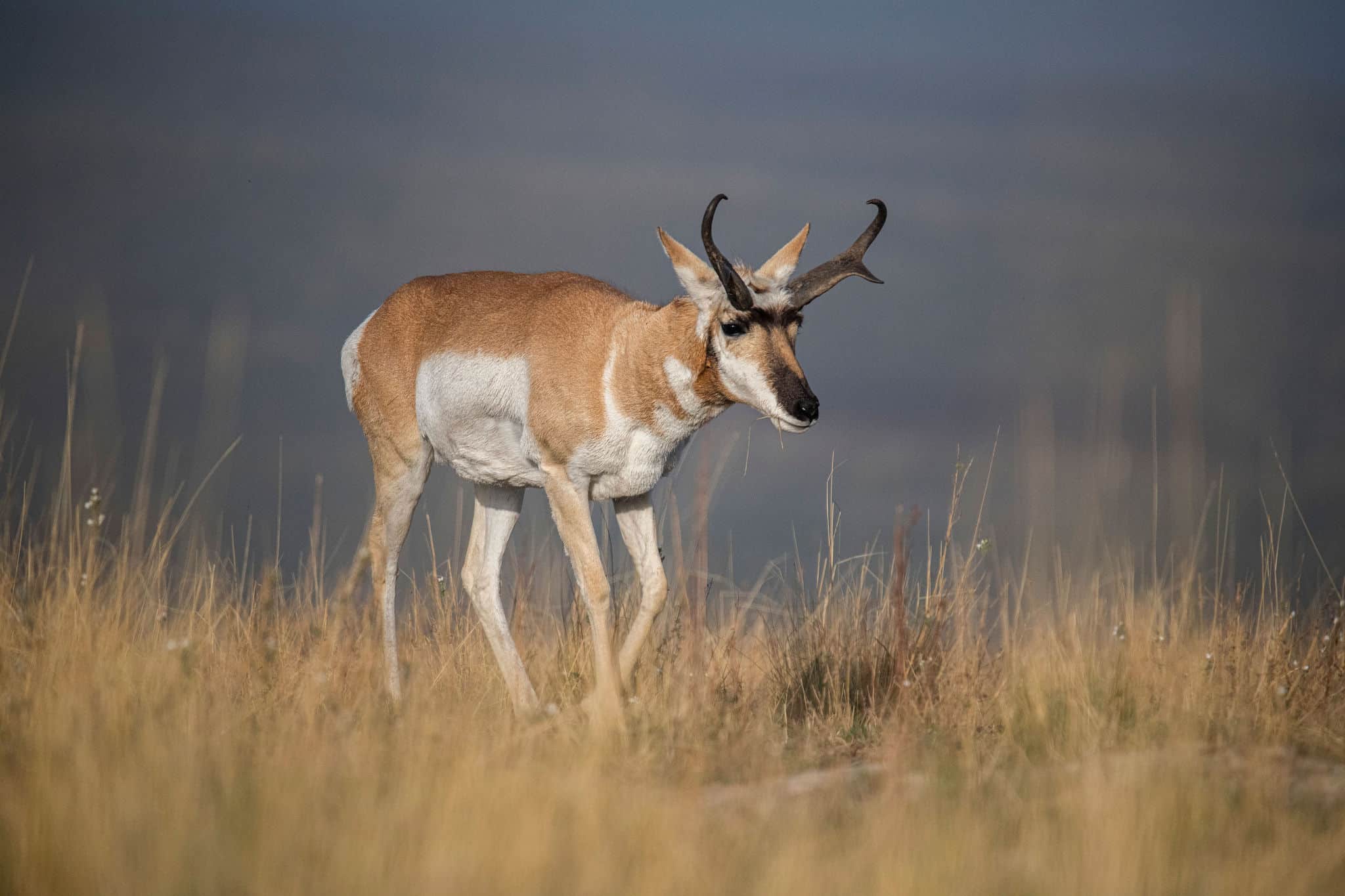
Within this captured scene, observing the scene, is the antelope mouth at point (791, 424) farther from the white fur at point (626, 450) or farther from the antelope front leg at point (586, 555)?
the antelope front leg at point (586, 555)

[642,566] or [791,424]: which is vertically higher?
[791,424]

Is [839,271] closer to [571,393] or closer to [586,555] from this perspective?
[571,393]

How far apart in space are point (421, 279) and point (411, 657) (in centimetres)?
288

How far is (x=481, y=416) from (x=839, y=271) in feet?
8.58

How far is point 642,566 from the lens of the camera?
838cm

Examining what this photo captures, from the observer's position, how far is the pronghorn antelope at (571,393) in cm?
776

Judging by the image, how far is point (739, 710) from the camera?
764cm

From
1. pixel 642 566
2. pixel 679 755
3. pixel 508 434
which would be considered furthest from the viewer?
pixel 508 434

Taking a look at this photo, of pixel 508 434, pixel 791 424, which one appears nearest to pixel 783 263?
pixel 791 424

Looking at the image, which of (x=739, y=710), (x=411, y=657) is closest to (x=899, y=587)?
(x=739, y=710)

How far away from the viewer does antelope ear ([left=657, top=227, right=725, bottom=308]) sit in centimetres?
782

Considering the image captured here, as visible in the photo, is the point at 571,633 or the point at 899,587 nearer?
the point at 899,587

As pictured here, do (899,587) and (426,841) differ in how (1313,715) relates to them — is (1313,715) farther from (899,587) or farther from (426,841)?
(426,841)

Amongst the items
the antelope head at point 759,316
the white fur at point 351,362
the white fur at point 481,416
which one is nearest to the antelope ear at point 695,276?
the antelope head at point 759,316
